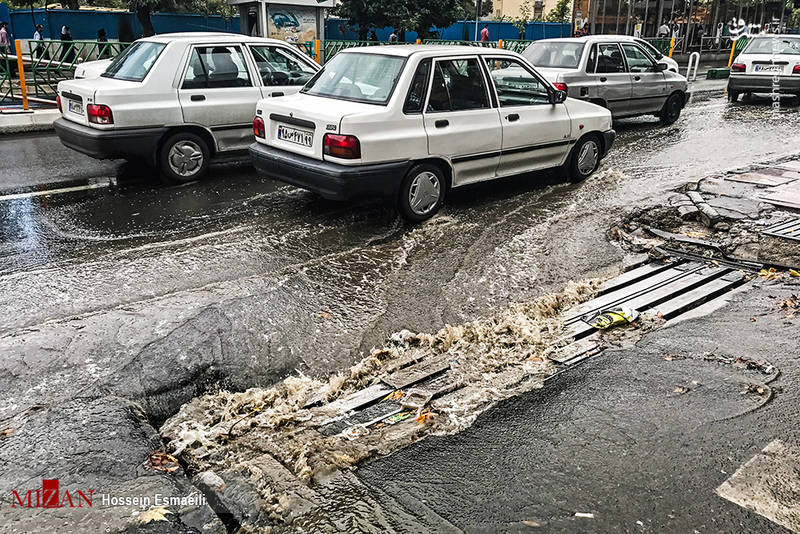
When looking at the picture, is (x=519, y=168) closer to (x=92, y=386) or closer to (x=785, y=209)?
(x=785, y=209)

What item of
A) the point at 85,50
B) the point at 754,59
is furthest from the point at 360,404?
the point at 754,59

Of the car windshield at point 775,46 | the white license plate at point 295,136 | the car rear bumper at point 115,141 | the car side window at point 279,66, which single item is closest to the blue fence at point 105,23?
the car windshield at point 775,46

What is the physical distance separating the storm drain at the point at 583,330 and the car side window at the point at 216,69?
5378 millimetres

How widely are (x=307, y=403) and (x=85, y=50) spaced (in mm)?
13278

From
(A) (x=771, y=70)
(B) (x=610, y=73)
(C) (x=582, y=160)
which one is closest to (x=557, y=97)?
(C) (x=582, y=160)

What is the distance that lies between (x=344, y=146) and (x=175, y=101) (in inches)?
114

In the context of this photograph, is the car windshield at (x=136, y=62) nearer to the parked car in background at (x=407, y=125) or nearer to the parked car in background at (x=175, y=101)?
the parked car in background at (x=175, y=101)

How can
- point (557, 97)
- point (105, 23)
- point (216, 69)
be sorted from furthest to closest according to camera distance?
point (105, 23) < point (216, 69) < point (557, 97)

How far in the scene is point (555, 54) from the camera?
1202 centimetres

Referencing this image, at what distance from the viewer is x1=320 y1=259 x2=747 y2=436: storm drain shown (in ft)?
12.2

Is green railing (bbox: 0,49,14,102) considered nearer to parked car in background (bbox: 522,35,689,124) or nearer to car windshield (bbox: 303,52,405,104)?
car windshield (bbox: 303,52,405,104)

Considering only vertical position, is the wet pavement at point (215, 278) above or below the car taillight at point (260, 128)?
below

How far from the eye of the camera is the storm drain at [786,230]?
6566 millimetres

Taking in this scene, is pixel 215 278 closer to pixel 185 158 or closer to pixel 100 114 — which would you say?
pixel 185 158
